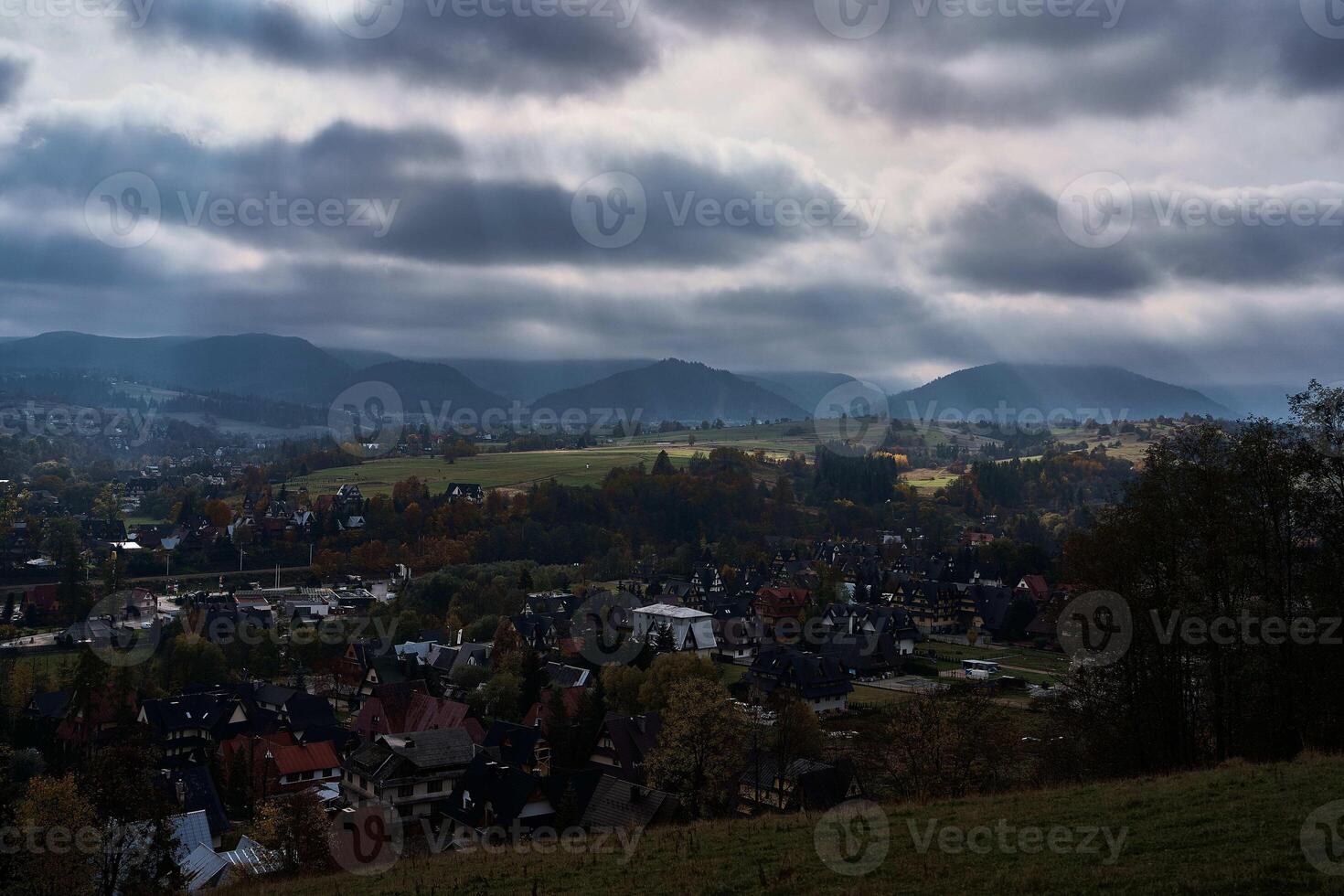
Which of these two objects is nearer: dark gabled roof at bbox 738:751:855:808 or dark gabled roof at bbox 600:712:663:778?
dark gabled roof at bbox 738:751:855:808

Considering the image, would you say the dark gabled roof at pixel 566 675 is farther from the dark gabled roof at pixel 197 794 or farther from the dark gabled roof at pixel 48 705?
the dark gabled roof at pixel 48 705

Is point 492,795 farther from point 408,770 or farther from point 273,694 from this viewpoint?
point 273,694

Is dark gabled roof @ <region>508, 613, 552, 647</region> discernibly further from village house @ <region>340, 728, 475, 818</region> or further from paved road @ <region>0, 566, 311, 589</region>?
paved road @ <region>0, 566, 311, 589</region>

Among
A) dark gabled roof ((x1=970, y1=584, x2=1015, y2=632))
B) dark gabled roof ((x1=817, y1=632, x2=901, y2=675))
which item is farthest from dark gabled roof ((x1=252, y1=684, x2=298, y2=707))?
dark gabled roof ((x1=970, y1=584, x2=1015, y2=632))

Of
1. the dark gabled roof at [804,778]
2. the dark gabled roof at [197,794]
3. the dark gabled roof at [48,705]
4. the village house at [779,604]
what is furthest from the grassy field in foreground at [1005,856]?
the village house at [779,604]

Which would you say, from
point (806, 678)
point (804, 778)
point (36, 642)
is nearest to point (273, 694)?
point (36, 642)

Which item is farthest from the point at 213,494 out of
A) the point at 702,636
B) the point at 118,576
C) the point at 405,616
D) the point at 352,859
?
the point at 352,859
